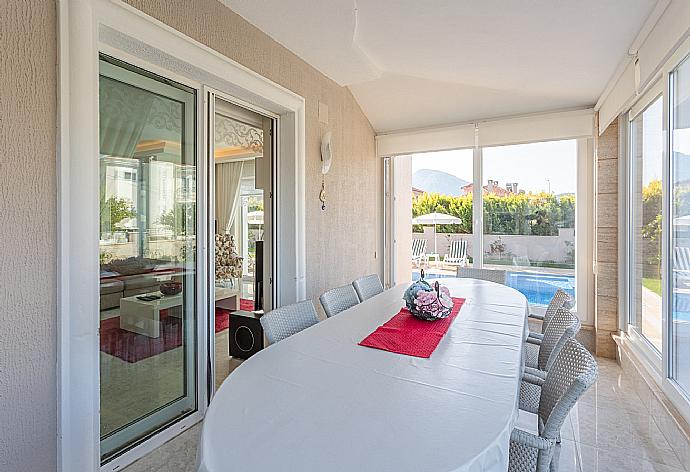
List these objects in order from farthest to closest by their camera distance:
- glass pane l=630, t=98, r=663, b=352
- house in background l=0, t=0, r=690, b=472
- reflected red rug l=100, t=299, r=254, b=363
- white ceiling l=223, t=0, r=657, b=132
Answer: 1. glass pane l=630, t=98, r=663, b=352
2. white ceiling l=223, t=0, r=657, b=132
3. reflected red rug l=100, t=299, r=254, b=363
4. house in background l=0, t=0, r=690, b=472

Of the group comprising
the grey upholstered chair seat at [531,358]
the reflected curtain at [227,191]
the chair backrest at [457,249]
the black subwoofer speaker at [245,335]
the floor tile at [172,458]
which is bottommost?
the floor tile at [172,458]

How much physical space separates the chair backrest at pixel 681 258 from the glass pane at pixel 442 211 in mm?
2385

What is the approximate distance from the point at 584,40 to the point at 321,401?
2.93 metres

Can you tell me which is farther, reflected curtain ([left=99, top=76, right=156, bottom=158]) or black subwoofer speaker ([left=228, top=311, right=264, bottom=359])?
black subwoofer speaker ([left=228, top=311, right=264, bottom=359])

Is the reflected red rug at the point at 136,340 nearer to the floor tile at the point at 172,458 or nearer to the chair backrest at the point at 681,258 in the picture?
the floor tile at the point at 172,458

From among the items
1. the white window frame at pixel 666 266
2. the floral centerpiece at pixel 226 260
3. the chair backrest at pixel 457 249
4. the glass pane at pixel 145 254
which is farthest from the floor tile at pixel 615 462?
the floral centerpiece at pixel 226 260

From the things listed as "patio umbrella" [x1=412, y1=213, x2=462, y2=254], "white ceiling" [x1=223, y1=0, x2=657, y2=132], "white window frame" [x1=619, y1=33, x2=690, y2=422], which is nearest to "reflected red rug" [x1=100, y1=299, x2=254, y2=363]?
"white ceiling" [x1=223, y1=0, x2=657, y2=132]

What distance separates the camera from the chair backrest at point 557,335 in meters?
1.82

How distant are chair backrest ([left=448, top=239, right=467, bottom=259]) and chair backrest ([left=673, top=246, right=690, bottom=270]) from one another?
97.1 inches

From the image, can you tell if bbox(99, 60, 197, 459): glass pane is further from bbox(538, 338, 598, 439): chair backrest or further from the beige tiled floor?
bbox(538, 338, 598, 439): chair backrest

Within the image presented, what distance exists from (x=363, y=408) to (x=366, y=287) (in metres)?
2.06

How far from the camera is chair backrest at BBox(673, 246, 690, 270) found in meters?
2.16

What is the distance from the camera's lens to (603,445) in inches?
90.3

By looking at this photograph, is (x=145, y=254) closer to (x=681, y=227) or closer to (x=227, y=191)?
(x=681, y=227)
